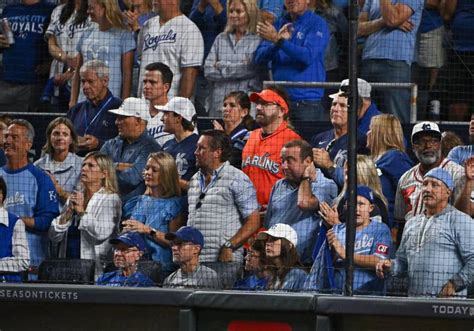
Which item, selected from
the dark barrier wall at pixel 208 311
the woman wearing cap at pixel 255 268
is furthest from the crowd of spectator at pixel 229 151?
the dark barrier wall at pixel 208 311

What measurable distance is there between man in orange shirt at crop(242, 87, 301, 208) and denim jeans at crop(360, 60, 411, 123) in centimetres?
61

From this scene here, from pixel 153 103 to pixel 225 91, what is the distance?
52 centimetres

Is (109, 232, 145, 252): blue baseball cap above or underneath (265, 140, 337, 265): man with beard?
underneath

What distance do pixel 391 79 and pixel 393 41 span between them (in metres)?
0.26

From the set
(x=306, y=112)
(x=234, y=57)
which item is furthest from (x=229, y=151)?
(x=234, y=57)

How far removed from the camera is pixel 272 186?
23.6 ft

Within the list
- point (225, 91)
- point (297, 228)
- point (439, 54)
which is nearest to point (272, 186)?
point (297, 228)

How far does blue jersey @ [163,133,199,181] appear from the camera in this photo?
7387 mm

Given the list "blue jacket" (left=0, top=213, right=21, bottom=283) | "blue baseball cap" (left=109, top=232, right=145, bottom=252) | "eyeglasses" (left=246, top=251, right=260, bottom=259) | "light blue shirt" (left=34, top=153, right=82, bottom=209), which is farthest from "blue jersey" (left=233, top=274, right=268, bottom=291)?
"blue jacket" (left=0, top=213, right=21, bottom=283)

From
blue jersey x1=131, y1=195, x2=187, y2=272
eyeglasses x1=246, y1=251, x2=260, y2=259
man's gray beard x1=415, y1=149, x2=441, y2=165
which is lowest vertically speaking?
eyeglasses x1=246, y1=251, x2=260, y2=259

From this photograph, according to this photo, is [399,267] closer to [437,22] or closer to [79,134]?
[437,22]

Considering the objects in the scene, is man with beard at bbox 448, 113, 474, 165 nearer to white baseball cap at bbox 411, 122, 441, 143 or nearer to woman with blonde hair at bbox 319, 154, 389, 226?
white baseball cap at bbox 411, 122, 441, 143

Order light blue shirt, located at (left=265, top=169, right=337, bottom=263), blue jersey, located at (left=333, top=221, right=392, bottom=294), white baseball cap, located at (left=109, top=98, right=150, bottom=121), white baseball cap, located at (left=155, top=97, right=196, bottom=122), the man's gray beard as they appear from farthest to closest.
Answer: white baseball cap, located at (left=109, top=98, right=150, bottom=121), white baseball cap, located at (left=155, top=97, right=196, bottom=122), the man's gray beard, light blue shirt, located at (left=265, top=169, right=337, bottom=263), blue jersey, located at (left=333, top=221, right=392, bottom=294)

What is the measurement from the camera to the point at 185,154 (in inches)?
293
